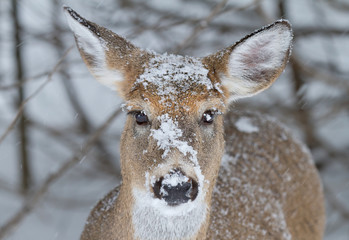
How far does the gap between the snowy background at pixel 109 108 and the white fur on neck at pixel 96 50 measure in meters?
2.57

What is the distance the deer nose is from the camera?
8.28ft

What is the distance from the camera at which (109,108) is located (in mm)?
7430

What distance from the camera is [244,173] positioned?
3936 mm

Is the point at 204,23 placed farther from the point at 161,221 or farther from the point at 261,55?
the point at 161,221

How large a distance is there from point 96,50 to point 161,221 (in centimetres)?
104

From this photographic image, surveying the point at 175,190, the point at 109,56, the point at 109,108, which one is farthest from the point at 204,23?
the point at 109,108

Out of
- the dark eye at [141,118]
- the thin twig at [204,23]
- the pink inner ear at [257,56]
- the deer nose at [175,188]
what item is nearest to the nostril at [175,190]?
the deer nose at [175,188]

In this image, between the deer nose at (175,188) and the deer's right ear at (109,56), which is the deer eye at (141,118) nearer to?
the deer's right ear at (109,56)

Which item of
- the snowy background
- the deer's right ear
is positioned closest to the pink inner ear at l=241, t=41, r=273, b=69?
the deer's right ear

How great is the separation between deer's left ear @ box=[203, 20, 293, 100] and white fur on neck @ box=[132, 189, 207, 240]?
760 mm

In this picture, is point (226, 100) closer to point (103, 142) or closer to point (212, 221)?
point (212, 221)

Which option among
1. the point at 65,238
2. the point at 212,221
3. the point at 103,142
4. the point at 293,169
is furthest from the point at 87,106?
the point at 212,221

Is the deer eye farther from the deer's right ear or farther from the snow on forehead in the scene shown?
the deer's right ear

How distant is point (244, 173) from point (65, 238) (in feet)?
9.28
